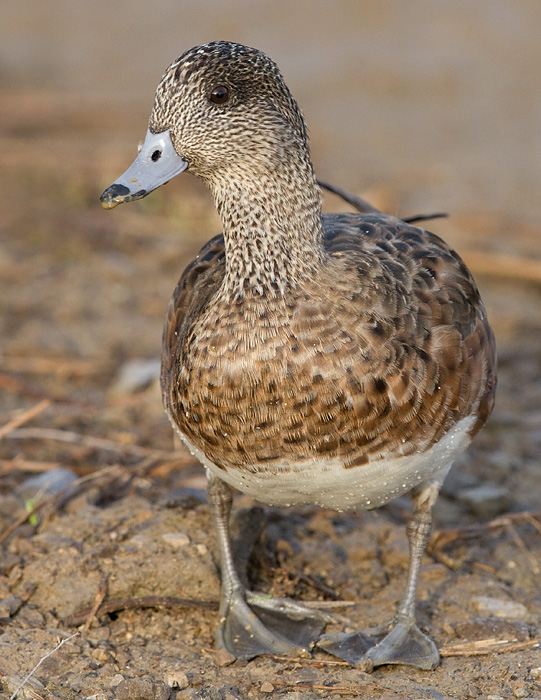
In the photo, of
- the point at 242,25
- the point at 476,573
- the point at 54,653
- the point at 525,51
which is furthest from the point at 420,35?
the point at 54,653

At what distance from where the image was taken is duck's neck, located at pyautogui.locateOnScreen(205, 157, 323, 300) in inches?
Result: 115

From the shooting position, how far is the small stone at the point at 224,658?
315cm

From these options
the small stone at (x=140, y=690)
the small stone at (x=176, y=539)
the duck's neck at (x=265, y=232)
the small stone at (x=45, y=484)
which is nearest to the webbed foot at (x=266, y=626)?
the small stone at (x=176, y=539)

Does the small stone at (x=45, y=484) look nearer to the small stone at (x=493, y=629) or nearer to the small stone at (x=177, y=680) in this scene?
the small stone at (x=177, y=680)

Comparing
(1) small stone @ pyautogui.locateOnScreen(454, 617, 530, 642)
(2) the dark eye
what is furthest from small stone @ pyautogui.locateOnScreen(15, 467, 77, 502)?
(2) the dark eye

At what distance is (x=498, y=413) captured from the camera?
4.89 m

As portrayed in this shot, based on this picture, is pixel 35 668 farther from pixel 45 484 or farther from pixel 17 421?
pixel 17 421

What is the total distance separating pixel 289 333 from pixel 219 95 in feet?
2.47

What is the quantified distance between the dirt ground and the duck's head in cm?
144

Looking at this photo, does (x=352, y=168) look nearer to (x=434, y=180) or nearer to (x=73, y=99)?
(x=434, y=180)

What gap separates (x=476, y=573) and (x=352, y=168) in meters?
5.39

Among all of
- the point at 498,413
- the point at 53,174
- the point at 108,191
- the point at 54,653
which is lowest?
the point at 498,413

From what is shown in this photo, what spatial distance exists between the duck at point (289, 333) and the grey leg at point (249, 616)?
3.6 inches

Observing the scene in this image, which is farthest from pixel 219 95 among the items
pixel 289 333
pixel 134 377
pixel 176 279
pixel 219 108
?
pixel 176 279
